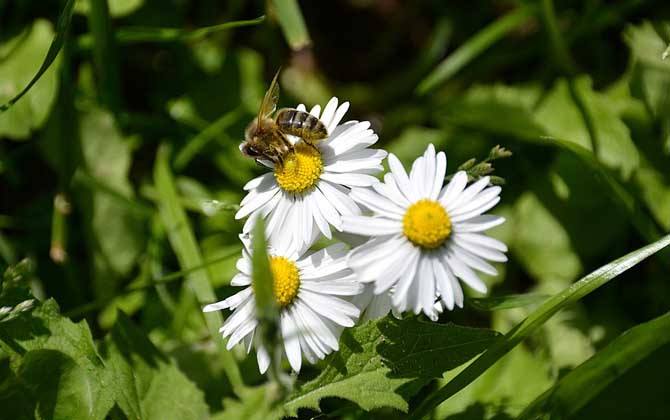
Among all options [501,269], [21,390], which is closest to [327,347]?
[21,390]

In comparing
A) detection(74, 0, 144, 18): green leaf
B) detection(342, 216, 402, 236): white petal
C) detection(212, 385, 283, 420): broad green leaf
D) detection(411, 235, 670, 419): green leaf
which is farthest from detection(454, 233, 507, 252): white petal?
detection(74, 0, 144, 18): green leaf

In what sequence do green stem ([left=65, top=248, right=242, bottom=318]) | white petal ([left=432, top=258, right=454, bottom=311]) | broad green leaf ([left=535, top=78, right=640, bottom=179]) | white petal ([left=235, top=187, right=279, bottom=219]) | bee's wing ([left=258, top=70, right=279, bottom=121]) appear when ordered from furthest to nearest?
broad green leaf ([left=535, top=78, right=640, bottom=179]) < green stem ([left=65, top=248, right=242, bottom=318]) < bee's wing ([left=258, top=70, right=279, bottom=121]) < white petal ([left=235, top=187, right=279, bottom=219]) < white petal ([left=432, top=258, right=454, bottom=311])

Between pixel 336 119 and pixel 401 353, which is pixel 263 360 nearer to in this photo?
pixel 401 353

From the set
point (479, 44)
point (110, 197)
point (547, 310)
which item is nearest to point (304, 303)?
point (547, 310)

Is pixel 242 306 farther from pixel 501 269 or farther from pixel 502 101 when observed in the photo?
pixel 502 101

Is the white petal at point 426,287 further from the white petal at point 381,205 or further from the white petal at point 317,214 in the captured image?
the white petal at point 317,214

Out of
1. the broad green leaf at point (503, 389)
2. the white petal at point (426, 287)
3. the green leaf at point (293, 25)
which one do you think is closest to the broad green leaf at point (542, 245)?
the broad green leaf at point (503, 389)

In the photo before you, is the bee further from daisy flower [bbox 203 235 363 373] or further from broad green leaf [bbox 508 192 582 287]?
broad green leaf [bbox 508 192 582 287]
